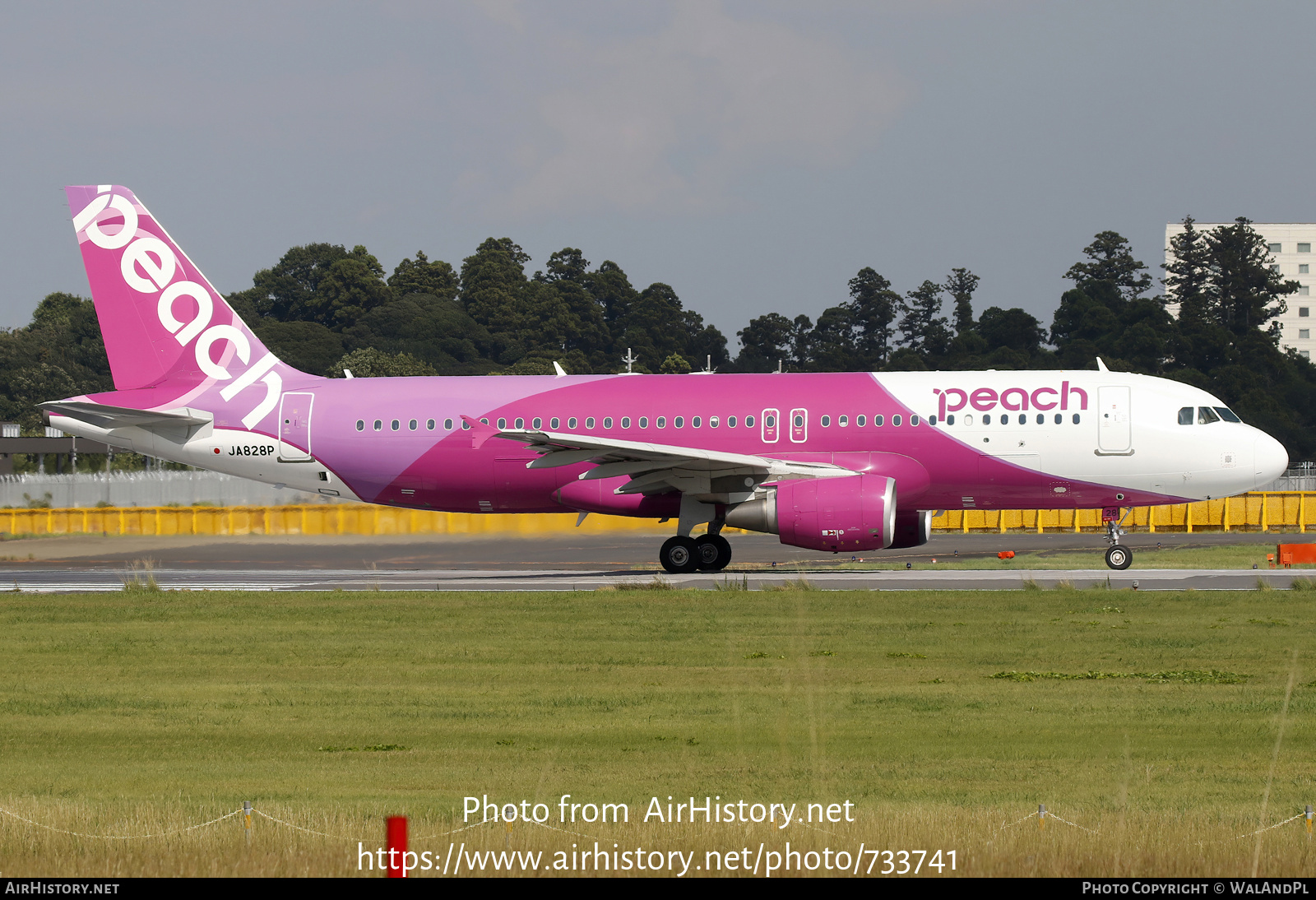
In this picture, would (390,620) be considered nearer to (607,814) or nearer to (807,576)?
(807,576)

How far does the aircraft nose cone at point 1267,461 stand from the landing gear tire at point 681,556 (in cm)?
1161

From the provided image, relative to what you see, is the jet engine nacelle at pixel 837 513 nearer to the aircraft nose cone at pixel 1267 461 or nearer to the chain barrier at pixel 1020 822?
the aircraft nose cone at pixel 1267 461

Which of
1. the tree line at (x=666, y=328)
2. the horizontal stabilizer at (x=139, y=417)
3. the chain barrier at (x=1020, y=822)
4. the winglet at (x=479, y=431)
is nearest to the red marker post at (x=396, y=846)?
the chain barrier at (x=1020, y=822)

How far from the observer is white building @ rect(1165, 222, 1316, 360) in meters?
168

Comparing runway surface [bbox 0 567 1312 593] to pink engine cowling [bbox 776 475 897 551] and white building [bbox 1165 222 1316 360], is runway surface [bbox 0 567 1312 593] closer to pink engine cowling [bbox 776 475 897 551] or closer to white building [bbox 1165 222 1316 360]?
pink engine cowling [bbox 776 475 897 551]

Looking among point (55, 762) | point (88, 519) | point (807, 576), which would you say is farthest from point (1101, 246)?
point (55, 762)

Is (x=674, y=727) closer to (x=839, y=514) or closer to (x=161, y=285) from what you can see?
(x=839, y=514)

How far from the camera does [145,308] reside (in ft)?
107

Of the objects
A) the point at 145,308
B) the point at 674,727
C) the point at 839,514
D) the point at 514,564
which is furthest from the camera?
the point at 514,564

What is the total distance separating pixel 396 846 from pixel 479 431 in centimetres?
2500

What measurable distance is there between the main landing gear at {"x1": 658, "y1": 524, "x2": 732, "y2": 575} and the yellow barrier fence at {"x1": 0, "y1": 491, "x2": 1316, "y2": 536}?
15.4 m

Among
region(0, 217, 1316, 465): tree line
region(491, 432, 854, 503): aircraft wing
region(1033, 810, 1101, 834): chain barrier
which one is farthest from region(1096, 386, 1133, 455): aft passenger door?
region(0, 217, 1316, 465): tree line

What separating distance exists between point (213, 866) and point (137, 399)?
26342 mm

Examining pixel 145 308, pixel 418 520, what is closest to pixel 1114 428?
pixel 145 308
